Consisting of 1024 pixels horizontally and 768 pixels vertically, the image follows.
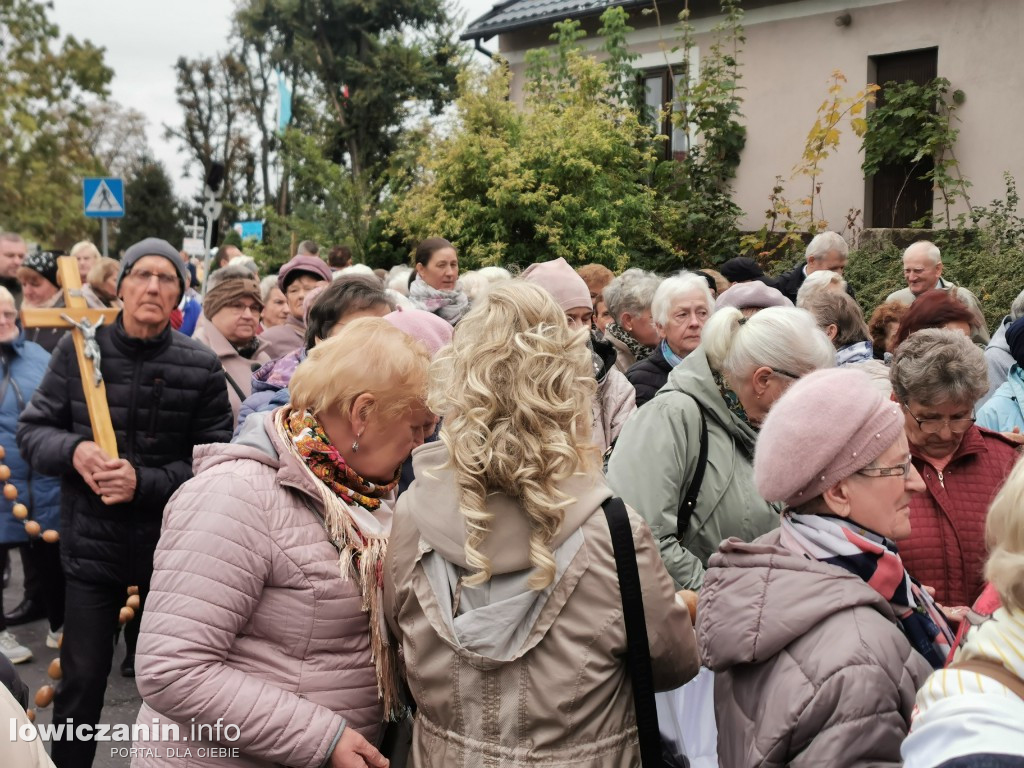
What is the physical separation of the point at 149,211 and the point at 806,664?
42079mm

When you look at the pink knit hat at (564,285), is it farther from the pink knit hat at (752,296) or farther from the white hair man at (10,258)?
the white hair man at (10,258)

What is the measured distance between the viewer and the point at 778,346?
322 cm

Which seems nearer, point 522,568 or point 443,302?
point 522,568

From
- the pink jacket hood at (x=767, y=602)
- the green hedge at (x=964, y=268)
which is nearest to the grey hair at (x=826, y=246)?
the green hedge at (x=964, y=268)

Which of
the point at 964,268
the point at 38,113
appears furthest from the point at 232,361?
the point at 38,113

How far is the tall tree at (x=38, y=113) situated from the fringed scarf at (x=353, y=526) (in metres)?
27.4

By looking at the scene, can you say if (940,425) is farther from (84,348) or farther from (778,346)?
(84,348)

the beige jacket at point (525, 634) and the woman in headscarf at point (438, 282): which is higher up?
the woman in headscarf at point (438, 282)

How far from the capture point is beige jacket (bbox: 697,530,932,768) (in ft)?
6.32

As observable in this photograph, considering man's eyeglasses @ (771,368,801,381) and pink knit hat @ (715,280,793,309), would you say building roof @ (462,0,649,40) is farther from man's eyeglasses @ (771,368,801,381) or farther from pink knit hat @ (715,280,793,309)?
man's eyeglasses @ (771,368,801,381)

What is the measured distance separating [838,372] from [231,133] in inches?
2007

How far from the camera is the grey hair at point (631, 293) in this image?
5.78 meters

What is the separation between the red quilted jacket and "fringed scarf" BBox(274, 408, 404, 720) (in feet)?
5.44

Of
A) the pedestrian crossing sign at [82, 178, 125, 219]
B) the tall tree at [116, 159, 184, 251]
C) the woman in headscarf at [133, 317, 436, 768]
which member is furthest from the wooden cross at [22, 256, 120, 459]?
the tall tree at [116, 159, 184, 251]
